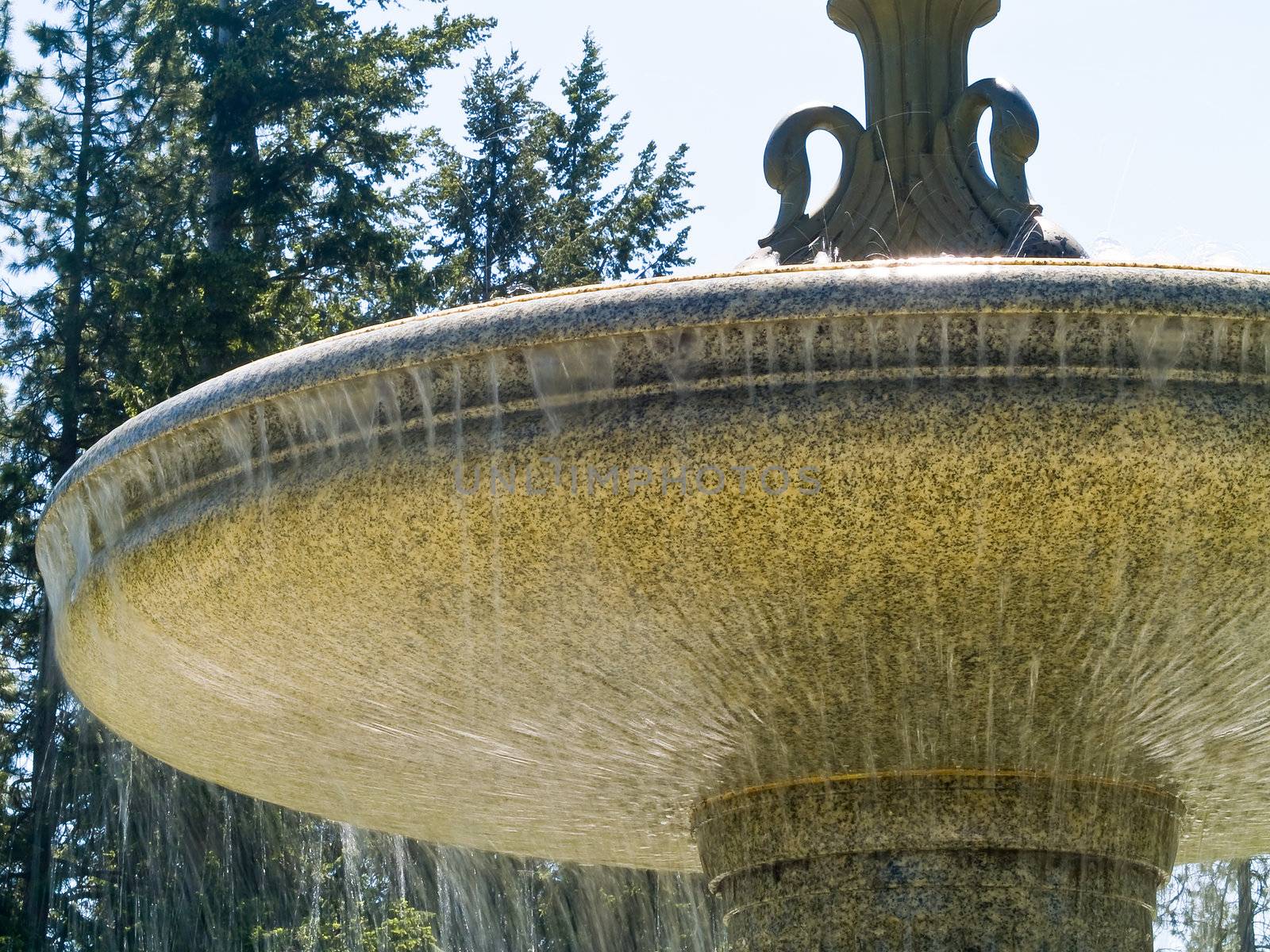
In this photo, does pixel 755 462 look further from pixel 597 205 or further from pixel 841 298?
pixel 597 205

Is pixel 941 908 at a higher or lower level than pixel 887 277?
lower

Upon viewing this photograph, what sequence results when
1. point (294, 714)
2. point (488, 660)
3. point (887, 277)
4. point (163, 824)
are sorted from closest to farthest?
point (887, 277), point (488, 660), point (294, 714), point (163, 824)

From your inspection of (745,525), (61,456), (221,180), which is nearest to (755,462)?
(745,525)

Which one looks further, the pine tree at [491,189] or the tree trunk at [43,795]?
the pine tree at [491,189]

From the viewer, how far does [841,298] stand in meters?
2.85

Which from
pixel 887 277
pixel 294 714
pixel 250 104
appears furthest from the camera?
pixel 250 104

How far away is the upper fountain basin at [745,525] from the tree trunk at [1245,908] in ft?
33.8

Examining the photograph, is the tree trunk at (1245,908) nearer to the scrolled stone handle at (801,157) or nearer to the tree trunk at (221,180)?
the scrolled stone handle at (801,157)

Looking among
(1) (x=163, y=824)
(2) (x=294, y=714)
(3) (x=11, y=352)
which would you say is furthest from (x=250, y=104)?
(2) (x=294, y=714)

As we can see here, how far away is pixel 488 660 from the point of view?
3.71m

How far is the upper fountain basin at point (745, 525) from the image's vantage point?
114 inches

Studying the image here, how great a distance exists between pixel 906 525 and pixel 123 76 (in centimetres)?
1983

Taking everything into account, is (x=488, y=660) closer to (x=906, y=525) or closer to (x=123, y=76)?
(x=906, y=525)

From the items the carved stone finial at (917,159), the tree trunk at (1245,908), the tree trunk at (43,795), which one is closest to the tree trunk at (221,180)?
the tree trunk at (43,795)
